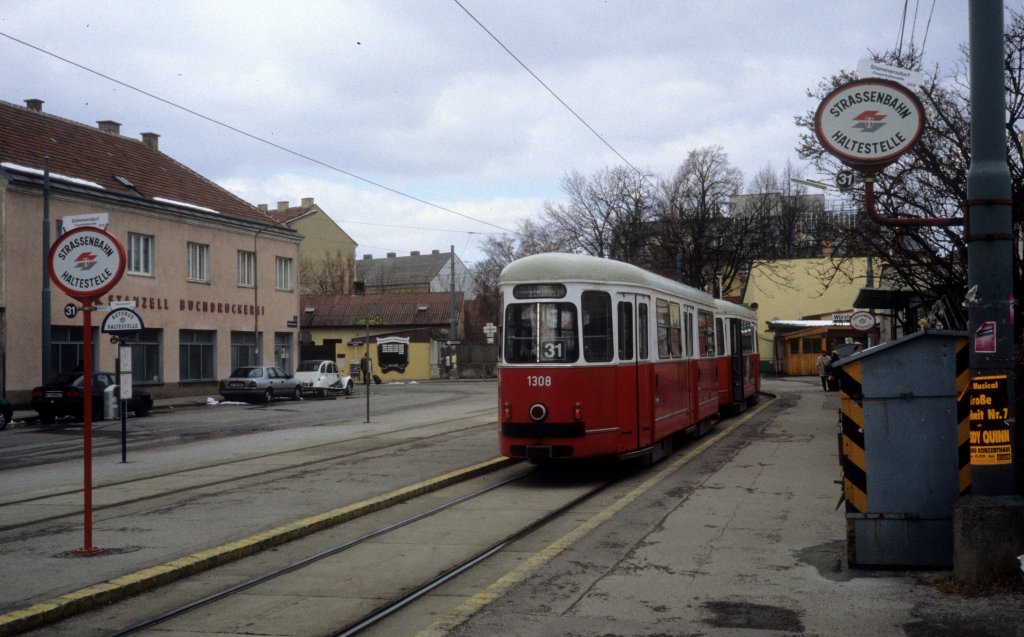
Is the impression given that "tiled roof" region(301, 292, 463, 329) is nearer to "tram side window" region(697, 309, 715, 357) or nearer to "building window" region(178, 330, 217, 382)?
"building window" region(178, 330, 217, 382)

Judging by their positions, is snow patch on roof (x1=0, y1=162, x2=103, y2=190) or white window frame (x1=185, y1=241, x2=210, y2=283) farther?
white window frame (x1=185, y1=241, x2=210, y2=283)

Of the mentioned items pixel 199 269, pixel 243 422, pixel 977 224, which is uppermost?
pixel 199 269

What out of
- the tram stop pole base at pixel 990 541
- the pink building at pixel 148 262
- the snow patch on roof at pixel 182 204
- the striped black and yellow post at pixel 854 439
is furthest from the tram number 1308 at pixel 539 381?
the snow patch on roof at pixel 182 204

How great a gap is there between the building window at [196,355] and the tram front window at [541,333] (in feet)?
101

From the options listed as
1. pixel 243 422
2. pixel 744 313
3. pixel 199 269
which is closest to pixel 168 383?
pixel 199 269

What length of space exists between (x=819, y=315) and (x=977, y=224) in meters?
60.5

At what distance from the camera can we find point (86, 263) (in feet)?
27.5

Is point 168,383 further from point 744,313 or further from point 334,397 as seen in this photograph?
point 744,313

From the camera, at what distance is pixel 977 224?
681 cm

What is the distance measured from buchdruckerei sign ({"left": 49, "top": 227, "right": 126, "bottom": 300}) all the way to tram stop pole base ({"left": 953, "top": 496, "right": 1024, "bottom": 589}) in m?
6.69

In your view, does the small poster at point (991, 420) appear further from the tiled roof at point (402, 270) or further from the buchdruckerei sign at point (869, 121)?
the tiled roof at point (402, 270)

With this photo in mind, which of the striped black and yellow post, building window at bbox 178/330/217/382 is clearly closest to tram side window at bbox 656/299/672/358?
the striped black and yellow post

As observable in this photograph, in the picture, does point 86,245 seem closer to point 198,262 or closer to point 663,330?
point 663,330

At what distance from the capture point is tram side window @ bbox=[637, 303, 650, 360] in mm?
13430
